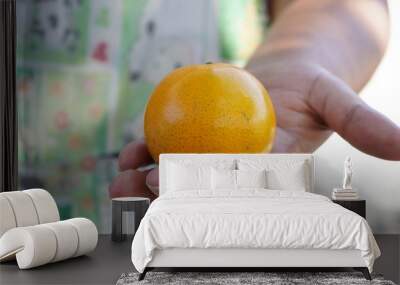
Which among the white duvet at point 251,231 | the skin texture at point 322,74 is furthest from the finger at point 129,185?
the white duvet at point 251,231

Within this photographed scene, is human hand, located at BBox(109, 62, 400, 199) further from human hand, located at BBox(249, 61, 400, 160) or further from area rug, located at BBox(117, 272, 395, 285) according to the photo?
area rug, located at BBox(117, 272, 395, 285)

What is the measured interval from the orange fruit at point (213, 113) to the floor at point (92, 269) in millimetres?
1095

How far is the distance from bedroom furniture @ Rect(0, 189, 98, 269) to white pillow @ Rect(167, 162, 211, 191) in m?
0.85

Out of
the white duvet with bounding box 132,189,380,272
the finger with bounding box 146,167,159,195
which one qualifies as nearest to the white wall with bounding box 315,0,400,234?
the finger with bounding box 146,167,159,195

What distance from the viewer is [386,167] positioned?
6.30 metres

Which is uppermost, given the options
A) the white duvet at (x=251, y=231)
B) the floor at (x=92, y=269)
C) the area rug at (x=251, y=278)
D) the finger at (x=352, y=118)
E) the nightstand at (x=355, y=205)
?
the finger at (x=352, y=118)

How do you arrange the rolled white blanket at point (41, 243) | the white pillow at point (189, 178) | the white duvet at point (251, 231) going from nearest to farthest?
the white duvet at point (251, 231) < the rolled white blanket at point (41, 243) < the white pillow at point (189, 178)

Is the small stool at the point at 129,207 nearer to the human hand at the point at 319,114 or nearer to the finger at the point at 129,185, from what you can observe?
the finger at the point at 129,185

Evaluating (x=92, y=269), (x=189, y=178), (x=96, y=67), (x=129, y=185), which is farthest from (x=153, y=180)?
(x=92, y=269)

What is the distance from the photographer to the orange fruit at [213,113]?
5656mm

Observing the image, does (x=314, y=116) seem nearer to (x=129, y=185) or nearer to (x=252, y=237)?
(x=129, y=185)

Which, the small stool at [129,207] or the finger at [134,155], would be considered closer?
the small stool at [129,207]

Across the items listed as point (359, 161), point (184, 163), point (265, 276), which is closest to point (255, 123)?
point (184, 163)

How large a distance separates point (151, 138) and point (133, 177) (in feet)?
1.69
